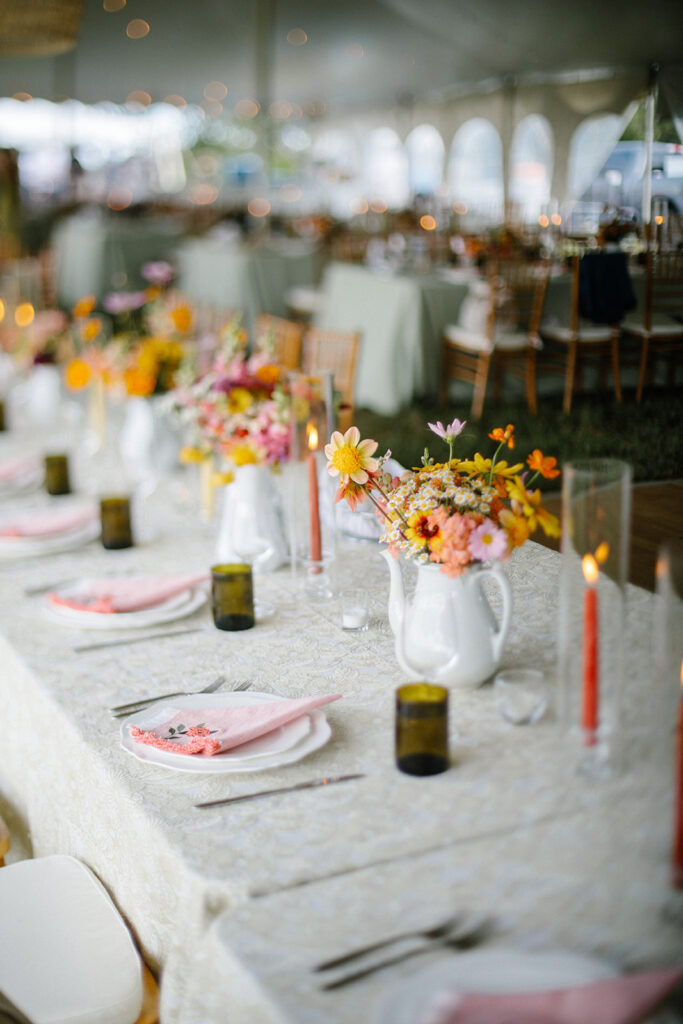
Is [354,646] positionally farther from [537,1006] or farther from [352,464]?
[537,1006]

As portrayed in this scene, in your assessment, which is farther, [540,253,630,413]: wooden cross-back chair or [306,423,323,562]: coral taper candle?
[306,423,323,562]: coral taper candle

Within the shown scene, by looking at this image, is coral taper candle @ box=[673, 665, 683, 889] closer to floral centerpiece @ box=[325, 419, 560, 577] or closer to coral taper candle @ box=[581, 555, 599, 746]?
coral taper candle @ box=[581, 555, 599, 746]

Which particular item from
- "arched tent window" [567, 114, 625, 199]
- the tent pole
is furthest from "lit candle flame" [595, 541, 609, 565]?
"arched tent window" [567, 114, 625, 199]

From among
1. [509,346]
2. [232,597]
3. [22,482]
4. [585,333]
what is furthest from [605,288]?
[22,482]

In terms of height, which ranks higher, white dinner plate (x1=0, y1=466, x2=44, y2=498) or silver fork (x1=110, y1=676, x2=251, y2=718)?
white dinner plate (x1=0, y1=466, x2=44, y2=498)

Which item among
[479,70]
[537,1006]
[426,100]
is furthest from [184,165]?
[537,1006]

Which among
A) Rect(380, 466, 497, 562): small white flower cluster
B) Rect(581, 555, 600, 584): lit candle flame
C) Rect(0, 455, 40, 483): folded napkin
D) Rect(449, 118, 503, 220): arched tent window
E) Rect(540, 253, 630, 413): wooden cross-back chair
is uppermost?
Rect(449, 118, 503, 220): arched tent window

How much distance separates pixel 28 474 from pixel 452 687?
1613 mm

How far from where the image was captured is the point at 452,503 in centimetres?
128

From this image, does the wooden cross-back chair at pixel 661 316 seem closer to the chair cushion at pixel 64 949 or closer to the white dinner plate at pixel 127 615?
the white dinner plate at pixel 127 615

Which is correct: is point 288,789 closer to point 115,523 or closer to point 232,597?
point 232,597

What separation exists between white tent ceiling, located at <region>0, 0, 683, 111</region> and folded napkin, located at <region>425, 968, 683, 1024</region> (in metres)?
1.21

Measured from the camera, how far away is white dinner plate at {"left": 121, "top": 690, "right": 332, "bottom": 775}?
1157 mm

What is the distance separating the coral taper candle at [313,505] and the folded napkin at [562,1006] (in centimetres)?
101
